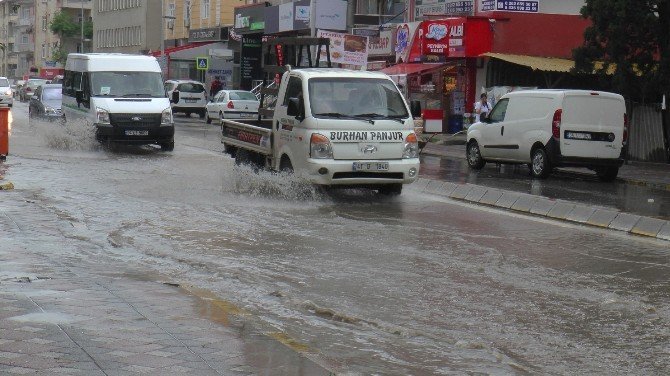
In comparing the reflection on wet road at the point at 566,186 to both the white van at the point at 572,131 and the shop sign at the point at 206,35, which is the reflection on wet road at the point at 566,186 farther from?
the shop sign at the point at 206,35

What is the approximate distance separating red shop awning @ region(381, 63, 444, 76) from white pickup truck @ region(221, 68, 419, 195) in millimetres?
21610

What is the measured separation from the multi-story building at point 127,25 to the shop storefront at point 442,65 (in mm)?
50358

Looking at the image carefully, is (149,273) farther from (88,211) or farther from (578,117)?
(578,117)

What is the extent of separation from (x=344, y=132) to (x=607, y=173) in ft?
29.5

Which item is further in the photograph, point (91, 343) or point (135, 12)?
point (135, 12)

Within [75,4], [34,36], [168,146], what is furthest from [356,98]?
[34,36]

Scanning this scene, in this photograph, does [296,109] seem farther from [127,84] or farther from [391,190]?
[127,84]

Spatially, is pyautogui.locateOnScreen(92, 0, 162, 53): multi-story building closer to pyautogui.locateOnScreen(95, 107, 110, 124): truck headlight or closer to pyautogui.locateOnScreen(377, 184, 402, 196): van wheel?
pyautogui.locateOnScreen(95, 107, 110, 124): truck headlight

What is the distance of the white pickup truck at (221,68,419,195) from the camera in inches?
616

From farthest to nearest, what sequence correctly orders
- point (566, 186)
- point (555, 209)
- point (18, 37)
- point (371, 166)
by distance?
point (18, 37) → point (566, 186) → point (371, 166) → point (555, 209)

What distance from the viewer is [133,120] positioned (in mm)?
25250

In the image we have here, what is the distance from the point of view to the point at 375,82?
16.5m

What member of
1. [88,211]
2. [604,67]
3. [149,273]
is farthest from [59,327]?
[604,67]

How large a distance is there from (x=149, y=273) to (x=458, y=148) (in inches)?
975
